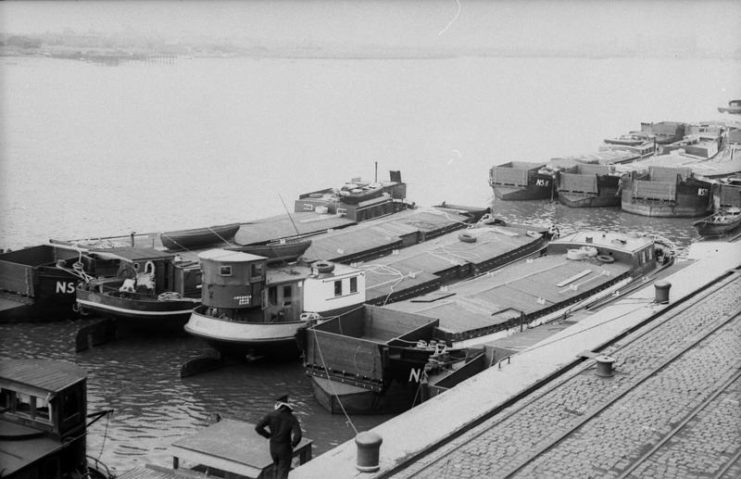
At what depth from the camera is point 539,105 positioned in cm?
16362

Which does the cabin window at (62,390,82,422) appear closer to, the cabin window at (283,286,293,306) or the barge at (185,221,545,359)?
the barge at (185,221,545,359)

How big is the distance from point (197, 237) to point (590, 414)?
20.6m

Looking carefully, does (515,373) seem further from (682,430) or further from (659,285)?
(659,285)

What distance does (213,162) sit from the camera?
262 ft

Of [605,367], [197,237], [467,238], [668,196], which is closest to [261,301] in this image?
[197,237]

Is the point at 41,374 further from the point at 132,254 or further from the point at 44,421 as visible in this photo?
the point at 132,254

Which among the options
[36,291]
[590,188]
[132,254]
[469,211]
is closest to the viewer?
[132,254]

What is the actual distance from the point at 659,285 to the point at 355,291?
9.53 meters

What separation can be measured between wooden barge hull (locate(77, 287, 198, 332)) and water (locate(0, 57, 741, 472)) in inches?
29.7

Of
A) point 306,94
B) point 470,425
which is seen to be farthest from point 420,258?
point 306,94

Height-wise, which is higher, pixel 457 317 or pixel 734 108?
pixel 734 108

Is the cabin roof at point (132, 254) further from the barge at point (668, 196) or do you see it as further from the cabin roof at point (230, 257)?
the barge at point (668, 196)

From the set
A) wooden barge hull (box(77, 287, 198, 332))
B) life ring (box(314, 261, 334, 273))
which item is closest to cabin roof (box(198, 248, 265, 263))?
life ring (box(314, 261, 334, 273))

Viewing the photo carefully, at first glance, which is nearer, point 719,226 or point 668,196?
point 719,226
